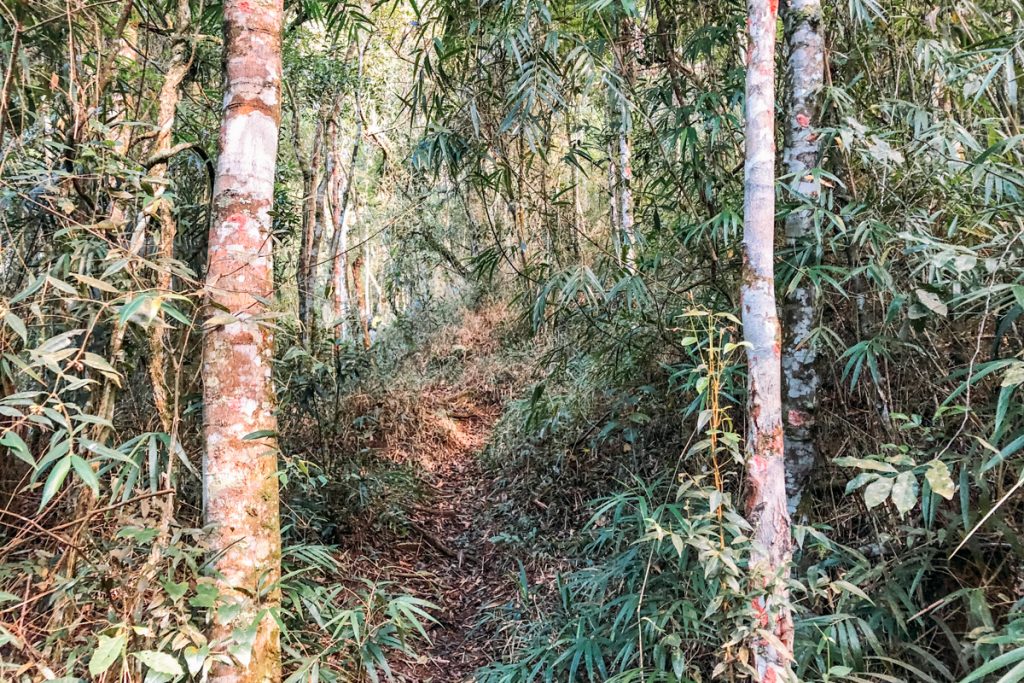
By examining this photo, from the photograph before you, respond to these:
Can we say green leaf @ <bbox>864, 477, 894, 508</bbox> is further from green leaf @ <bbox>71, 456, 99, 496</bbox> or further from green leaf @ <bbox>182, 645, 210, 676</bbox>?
green leaf @ <bbox>71, 456, 99, 496</bbox>

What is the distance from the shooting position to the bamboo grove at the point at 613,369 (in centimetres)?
154

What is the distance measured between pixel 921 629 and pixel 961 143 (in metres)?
1.75

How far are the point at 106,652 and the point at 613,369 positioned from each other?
258 cm

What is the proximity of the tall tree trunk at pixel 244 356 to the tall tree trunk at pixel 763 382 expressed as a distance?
4.44 ft

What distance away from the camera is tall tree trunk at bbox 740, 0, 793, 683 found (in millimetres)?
1479

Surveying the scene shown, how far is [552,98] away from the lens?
8.25ft

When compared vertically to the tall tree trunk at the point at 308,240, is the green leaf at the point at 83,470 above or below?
below

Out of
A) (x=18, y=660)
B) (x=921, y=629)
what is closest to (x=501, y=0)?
(x=921, y=629)

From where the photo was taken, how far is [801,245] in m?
2.20

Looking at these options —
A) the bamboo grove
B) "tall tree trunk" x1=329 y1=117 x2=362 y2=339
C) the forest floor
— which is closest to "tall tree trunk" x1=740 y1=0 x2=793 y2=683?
the bamboo grove

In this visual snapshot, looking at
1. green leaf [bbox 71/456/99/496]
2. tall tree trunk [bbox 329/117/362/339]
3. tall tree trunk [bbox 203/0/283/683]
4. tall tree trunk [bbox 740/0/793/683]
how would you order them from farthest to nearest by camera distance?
tall tree trunk [bbox 329/117/362/339], tall tree trunk [bbox 203/0/283/683], tall tree trunk [bbox 740/0/793/683], green leaf [bbox 71/456/99/496]

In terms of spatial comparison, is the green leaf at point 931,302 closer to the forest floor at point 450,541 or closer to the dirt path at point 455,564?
the forest floor at point 450,541

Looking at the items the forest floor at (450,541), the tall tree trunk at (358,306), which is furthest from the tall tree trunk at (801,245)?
the tall tree trunk at (358,306)

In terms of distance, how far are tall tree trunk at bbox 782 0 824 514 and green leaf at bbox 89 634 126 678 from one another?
216 centimetres
